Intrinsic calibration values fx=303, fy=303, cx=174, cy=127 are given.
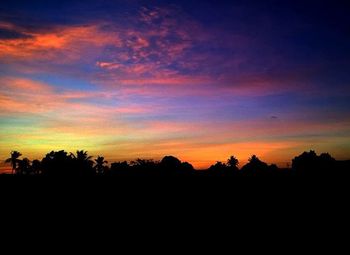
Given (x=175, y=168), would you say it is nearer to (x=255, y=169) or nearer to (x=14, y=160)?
(x=255, y=169)

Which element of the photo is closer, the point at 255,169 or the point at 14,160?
the point at 255,169

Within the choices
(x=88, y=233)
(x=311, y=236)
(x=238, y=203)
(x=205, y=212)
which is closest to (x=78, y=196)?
(x=88, y=233)

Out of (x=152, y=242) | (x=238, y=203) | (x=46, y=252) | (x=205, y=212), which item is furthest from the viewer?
(x=238, y=203)

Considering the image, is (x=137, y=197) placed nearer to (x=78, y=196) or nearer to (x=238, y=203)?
(x=78, y=196)

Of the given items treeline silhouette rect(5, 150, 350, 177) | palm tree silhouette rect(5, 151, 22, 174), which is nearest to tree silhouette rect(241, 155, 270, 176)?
treeline silhouette rect(5, 150, 350, 177)

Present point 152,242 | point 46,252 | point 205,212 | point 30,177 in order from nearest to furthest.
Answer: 1. point 46,252
2. point 152,242
3. point 205,212
4. point 30,177

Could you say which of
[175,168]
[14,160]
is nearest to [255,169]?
[175,168]

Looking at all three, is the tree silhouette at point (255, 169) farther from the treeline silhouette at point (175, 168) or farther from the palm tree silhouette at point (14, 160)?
the palm tree silhouette at point (14, 160)

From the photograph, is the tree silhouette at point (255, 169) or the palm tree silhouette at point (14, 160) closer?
the tree silhouette at point (255, 169)

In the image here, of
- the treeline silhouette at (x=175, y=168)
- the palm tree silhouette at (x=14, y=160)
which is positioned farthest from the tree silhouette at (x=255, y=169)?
the palm tree silhouette at (x=14, y=160)

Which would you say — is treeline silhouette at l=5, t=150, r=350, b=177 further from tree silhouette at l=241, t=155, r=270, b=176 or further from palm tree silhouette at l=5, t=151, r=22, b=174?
palm tree silhouette at l=5, t=151, r=22, b=174

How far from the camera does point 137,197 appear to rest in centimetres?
2370

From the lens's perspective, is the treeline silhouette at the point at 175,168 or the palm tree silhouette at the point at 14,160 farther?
the palm tree silhouette at the point at 14,160

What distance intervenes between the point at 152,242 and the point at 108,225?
3.45 meters
